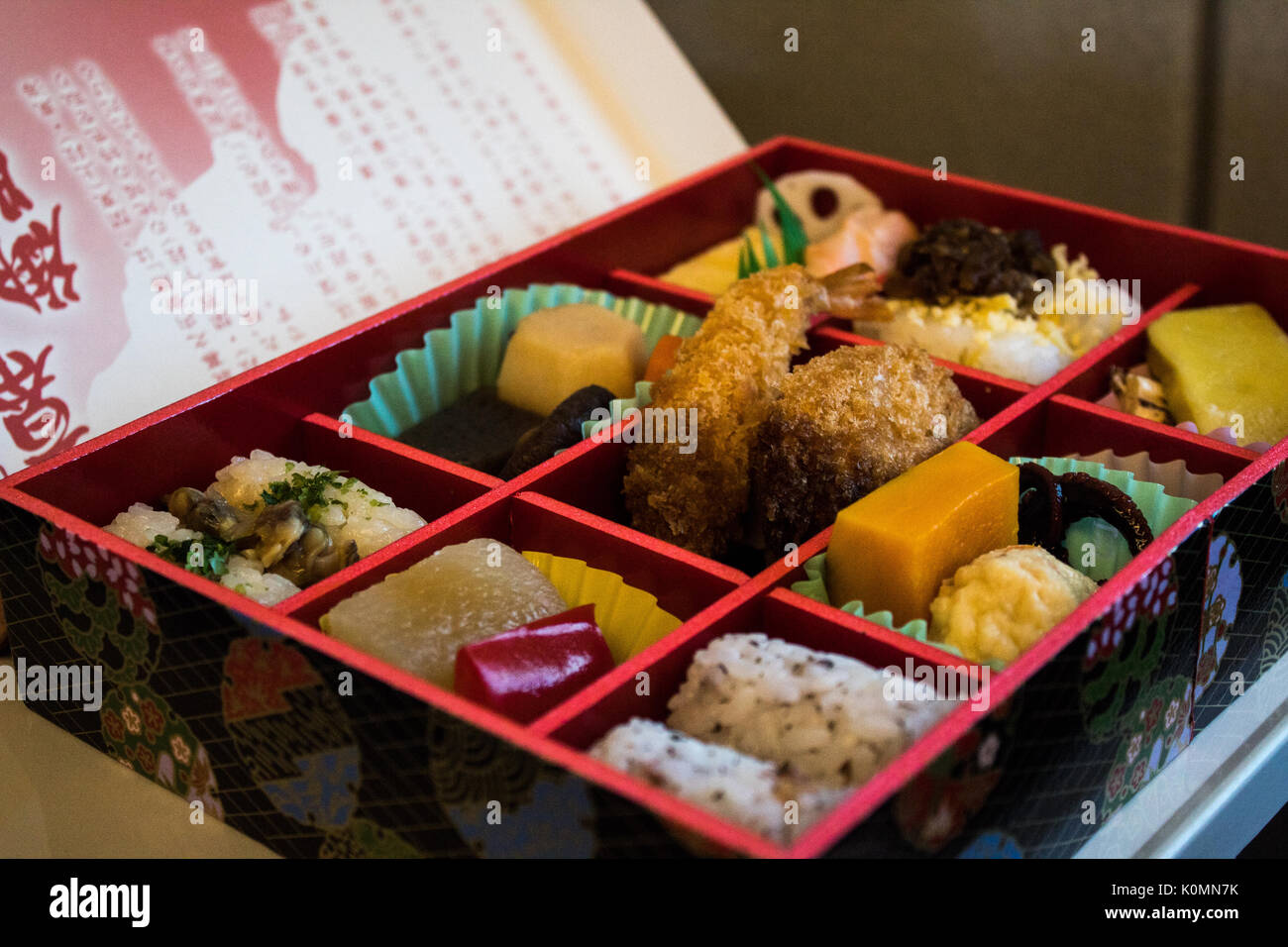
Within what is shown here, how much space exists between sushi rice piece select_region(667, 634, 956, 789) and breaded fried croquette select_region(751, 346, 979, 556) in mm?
383

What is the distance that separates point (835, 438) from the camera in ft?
6.03

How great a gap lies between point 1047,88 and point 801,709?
2595 mm

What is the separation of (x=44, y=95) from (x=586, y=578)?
1.31 m

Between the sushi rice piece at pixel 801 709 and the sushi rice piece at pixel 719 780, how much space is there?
0.14 feet

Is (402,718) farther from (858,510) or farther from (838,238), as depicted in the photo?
(838,238)

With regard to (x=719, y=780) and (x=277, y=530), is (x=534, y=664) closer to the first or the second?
(x=719, y=780)

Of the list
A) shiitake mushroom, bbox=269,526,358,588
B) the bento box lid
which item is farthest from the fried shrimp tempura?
the bento box lid

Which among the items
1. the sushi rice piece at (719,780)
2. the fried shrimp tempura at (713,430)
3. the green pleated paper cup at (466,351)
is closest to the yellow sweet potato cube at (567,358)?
the green pleated paper cup at (466,351)

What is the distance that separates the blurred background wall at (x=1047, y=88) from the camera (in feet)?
10.6

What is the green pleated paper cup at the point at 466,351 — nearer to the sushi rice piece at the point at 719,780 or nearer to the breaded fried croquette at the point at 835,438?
the breaded fried croquette at the point at 835,438

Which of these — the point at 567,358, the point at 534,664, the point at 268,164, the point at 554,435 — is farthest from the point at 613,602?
the point at 268,164
